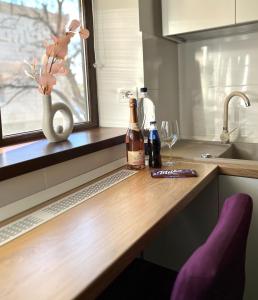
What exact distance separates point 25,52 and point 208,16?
871 millimetres

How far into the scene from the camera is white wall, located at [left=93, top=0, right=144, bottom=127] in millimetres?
1551

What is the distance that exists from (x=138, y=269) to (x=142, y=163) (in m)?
0.42

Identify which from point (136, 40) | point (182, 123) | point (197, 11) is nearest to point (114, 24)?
point (136, 40)

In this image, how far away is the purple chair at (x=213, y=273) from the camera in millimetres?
523

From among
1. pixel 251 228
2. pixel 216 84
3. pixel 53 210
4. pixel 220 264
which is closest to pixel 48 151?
pixel 53 210

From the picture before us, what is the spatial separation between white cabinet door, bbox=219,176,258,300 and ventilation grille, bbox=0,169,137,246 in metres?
0.41

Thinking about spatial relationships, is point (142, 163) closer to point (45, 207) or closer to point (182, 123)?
point (45, 207)

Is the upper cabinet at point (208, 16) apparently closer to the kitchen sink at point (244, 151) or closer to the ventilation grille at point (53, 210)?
the kitchen sink at point (244, 151)

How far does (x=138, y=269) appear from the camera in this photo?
106 centimetres

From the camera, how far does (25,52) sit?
133cm

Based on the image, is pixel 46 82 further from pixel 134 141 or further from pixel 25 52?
pixel 134 141

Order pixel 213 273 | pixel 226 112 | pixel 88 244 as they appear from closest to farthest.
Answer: pixel 213 273, pixel 88 244, pixel 226 112

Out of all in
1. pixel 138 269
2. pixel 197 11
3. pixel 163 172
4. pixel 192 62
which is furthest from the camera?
pixel 192 62

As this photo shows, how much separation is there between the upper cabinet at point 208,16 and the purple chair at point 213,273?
40.3 inches
